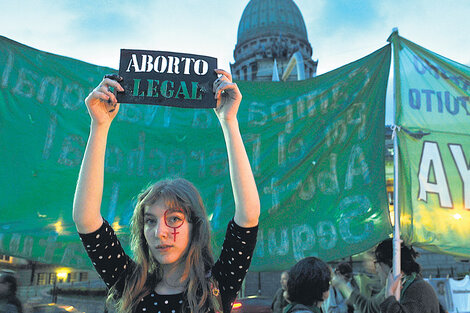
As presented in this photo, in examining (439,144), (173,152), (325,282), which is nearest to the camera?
(325,282)

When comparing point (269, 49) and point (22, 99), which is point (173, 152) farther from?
point (269, 49)

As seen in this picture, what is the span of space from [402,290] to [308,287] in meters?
1.33

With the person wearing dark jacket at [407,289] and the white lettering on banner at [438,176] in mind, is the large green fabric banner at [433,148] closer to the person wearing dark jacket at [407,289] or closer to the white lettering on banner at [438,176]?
the white lettering on banner at [438,176]

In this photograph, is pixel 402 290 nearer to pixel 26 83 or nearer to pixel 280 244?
pixel 280 244

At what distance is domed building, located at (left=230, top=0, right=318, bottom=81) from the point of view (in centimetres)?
5291

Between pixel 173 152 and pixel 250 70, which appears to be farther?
pixel 250 70

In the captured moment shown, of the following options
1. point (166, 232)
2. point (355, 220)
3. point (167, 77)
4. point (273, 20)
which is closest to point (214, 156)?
point (355, 220)

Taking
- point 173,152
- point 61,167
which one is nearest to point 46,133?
point 61,167

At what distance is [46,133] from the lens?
15.5 ft

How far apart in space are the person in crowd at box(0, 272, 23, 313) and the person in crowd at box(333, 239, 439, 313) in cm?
350

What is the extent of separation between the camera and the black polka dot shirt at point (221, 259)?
1880 millimetres

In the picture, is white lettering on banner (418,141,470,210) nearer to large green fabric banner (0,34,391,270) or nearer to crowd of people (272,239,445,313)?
large green fabric banner (0,34,391,270)

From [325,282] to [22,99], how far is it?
12.2 feet

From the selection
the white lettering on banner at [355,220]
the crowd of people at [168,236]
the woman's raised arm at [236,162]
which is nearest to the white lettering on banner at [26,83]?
the crowd of people at [168,236]
